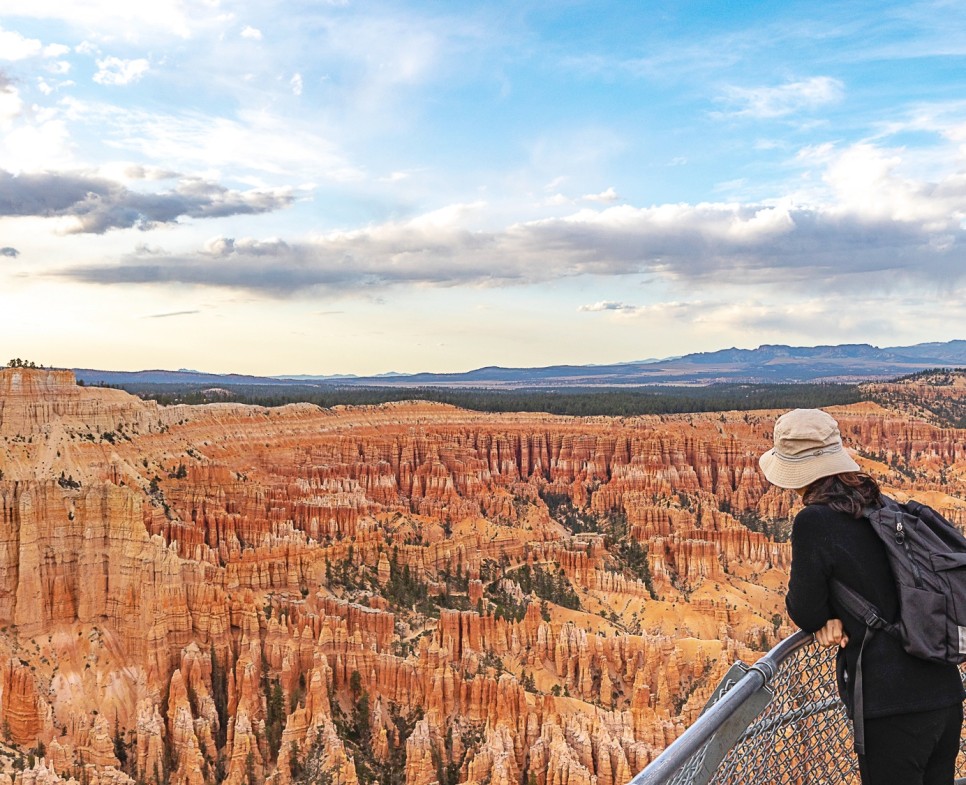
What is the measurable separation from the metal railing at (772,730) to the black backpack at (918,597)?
42 cm

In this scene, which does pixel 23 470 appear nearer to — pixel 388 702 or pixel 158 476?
pixel 158 476

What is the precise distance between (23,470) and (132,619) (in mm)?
10508

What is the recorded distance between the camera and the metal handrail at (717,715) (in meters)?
2.97

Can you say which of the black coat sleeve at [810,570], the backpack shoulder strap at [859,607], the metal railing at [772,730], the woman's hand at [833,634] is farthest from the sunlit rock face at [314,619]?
the backpack shoulder strap at [859,607]

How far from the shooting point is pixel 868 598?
11.9 feet

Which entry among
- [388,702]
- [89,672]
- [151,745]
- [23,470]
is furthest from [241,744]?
[23,470]

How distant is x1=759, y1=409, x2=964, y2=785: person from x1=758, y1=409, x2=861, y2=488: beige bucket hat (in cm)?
1

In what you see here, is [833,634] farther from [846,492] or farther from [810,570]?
[846,492]

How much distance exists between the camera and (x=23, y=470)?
3494cm

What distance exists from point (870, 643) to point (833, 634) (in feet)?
0.59

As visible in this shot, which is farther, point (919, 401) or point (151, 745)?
point (919, 401)

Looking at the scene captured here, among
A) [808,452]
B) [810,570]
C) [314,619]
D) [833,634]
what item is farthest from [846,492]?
[314,619]

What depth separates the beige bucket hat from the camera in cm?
392

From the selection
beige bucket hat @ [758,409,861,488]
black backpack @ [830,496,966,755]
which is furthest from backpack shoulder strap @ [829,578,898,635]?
beige bucket hat @ [758,409,861,488]
